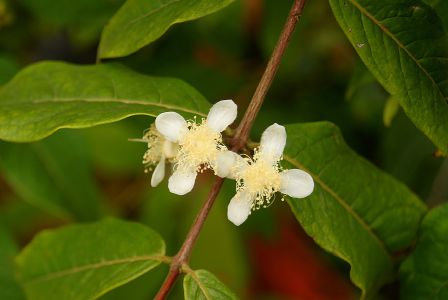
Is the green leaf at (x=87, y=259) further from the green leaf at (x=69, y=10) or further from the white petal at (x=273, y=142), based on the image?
the green leaf at (x=69, y=10)

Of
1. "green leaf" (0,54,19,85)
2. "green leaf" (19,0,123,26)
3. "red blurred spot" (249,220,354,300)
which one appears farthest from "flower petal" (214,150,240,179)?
"red blurred spot" (249,220,354,300)

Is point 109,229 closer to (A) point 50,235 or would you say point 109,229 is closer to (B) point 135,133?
(A) point 50,235

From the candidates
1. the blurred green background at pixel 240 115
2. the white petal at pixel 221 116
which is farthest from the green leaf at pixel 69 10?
the white petal at pixel 221 116

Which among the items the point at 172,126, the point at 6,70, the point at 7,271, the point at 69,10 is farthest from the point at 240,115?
the point at 172,126

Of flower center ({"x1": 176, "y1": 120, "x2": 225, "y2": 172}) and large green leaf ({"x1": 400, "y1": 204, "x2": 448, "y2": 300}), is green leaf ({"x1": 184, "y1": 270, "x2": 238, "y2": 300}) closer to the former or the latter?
flower center ({"x1": 176, "y1": 120, "x2": 225, "y2": 172})

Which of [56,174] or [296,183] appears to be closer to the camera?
[296,183]

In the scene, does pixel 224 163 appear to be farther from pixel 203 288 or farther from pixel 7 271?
pixel 7 271
